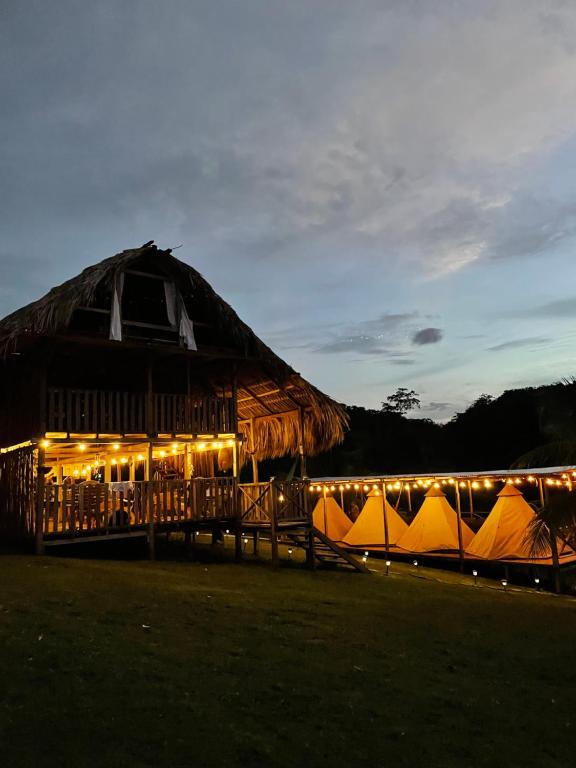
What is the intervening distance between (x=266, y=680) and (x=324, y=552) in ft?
26.8

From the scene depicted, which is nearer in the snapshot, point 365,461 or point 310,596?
point 310,596

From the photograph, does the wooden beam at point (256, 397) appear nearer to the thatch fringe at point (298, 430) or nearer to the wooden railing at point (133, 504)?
the thatch fringe at point (298, 430)

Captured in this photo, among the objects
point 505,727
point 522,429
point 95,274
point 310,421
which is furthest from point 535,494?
point 505,727

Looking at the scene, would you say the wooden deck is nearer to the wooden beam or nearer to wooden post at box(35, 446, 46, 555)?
wooden post at box(35, 446, 46, 555)

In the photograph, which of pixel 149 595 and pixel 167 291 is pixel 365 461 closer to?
pixel 167 291

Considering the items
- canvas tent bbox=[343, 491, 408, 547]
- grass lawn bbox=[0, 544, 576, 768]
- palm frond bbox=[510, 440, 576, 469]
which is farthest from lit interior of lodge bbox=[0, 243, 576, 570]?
grass lawn bbox=[0, 544, 576, 768]

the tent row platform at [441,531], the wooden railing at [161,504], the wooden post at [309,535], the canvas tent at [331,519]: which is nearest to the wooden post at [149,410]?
the wooden railing at [161,504]

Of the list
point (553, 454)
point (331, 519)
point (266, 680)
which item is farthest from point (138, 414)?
point (266, 680)

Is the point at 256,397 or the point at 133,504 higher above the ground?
the point at 256,397

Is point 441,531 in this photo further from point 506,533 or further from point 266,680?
point 266,680

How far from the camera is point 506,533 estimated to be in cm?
1273

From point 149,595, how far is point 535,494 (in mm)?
19364

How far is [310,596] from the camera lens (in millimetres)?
7973

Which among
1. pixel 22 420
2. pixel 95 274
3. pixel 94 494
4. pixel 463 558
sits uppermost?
pixel 95 274
